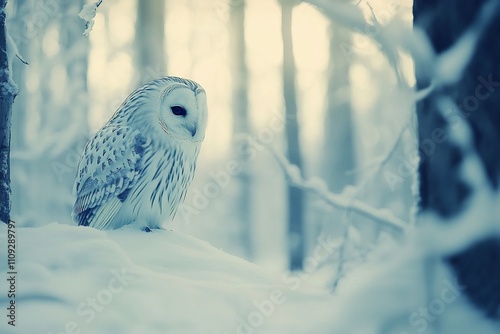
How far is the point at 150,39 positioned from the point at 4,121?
377 millimetres

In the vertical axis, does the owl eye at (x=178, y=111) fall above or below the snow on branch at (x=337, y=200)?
above

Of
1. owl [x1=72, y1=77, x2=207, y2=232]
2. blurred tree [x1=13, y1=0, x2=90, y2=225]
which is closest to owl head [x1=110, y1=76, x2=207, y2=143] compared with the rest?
owl [x1=72, y1=77, x2=207, y2=232]

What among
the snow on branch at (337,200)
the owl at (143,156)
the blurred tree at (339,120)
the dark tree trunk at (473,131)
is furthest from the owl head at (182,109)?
the dark tree trunk at (473,131)

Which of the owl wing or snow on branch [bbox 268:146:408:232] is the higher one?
the owl wing

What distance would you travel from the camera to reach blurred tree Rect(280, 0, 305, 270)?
1070 millimetres

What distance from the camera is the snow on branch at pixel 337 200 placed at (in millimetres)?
992

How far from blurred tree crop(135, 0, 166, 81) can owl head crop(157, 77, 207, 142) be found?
80mm

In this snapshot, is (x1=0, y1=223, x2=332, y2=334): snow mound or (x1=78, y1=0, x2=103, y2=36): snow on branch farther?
(x1=78, y1=0, x2=103, y2=36): snow on branch

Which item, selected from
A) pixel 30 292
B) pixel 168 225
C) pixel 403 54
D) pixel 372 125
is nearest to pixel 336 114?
pixel 372 125

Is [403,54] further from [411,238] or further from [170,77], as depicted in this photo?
[170,77]

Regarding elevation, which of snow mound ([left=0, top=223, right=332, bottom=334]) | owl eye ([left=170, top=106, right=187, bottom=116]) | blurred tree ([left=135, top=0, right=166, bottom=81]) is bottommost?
snow mound ([left=0, top=223, right=332, bottom=334])

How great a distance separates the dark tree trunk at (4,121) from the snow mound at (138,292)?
0.08 metres

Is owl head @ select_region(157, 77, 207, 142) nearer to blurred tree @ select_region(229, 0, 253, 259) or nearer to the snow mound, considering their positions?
blurred tree @ select_region(229, 0, 253, 259)

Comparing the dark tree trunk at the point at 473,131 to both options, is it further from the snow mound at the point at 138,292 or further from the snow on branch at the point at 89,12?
the snow on branch at the point at 89,12
